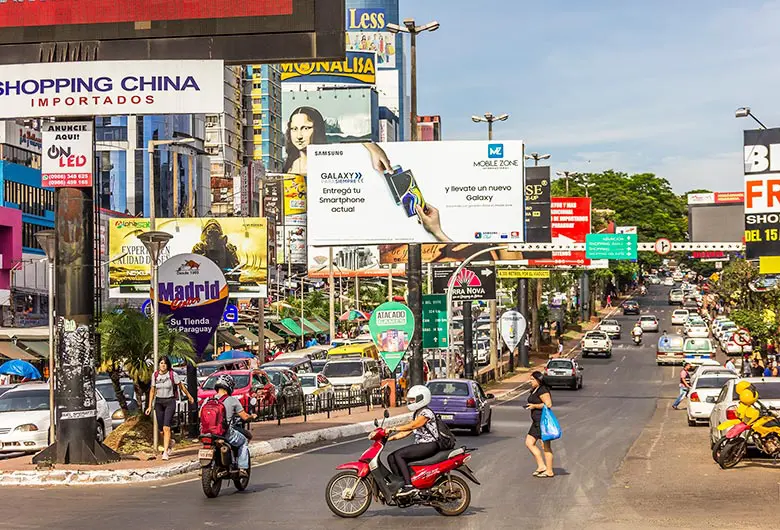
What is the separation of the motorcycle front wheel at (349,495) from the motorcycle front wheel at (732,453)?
8184mm

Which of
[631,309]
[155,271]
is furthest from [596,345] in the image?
[155,271]

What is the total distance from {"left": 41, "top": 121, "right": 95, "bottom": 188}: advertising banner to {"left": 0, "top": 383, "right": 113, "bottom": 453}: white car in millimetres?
5257

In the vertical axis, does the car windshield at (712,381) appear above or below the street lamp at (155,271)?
below

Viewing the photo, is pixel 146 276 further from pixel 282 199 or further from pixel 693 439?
pixel 282 199

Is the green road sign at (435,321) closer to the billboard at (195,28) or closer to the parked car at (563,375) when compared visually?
the parked car at (563,375)

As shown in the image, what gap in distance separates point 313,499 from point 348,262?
101 m

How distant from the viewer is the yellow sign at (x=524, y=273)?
6228 cm

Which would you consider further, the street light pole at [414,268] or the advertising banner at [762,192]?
the street light pole at [414,268]

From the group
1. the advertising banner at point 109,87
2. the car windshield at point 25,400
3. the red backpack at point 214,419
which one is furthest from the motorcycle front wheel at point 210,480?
the car windshield at point 25,400

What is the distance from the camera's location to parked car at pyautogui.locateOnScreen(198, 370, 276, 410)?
111ft

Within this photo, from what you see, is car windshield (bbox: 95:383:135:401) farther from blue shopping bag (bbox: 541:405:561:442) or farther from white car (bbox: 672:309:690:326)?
white car (bbox: 672:309:690:326)

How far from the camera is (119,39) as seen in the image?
71.5 ft

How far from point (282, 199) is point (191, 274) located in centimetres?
11983

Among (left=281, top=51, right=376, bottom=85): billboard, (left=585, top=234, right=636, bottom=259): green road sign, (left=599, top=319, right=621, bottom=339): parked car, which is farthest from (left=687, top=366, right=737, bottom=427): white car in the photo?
(left=281, top=51, right=376, bottom=85): billboard
